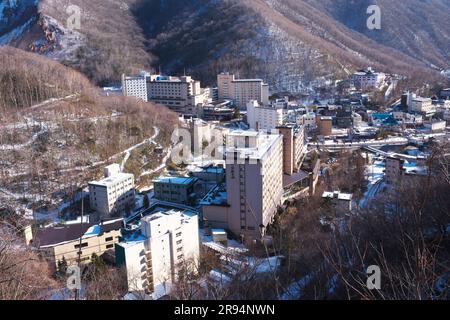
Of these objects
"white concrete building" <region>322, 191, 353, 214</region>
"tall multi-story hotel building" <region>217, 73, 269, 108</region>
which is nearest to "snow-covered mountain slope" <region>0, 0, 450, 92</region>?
"tall multi-story hotel building" <region>217, 73, 269, 108</region>

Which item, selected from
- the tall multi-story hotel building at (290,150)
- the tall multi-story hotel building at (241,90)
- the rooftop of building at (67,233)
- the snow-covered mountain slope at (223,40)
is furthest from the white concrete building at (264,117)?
the rooftop of building at (67,233)

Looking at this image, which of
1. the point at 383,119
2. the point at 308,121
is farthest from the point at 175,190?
the point at 383,119

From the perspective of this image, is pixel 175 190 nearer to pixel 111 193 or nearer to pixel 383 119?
pixel 111 193

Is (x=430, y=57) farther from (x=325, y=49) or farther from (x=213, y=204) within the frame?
(x=213, y=204)

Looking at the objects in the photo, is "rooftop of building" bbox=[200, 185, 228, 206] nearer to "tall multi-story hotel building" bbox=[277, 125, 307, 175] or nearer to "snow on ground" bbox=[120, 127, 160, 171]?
"tall multi-story hotel building" bbox=[277, 125, 307, 175]

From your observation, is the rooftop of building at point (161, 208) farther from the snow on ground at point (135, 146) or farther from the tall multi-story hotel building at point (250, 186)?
the snow on ground at point (135, 146)

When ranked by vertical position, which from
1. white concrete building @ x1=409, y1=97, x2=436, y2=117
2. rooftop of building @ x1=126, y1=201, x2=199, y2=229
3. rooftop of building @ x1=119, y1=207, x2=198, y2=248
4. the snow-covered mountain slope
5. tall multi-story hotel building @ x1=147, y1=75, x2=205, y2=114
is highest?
the snow-covered mountain slope

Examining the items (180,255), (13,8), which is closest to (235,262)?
(180,255)
